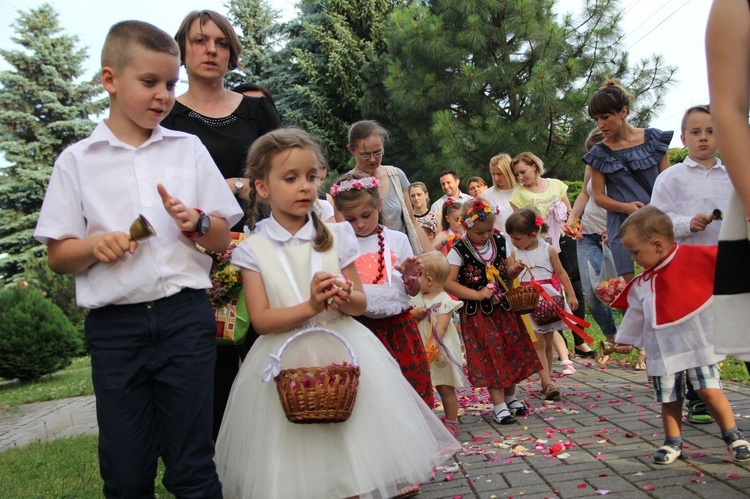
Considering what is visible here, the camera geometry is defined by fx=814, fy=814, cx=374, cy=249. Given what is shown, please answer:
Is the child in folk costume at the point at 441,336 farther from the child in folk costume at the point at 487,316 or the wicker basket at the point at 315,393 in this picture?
the wicker basket at the point at 315,393

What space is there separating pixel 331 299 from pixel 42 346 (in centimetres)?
1363

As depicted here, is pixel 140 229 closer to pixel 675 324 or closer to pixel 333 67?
pixel 675 324

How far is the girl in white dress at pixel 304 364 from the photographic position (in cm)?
366

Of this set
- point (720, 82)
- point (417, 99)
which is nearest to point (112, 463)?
point (720, 82)

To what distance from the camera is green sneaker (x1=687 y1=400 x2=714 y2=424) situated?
544 centimetres

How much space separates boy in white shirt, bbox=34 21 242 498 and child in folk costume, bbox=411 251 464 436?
9.94 ft

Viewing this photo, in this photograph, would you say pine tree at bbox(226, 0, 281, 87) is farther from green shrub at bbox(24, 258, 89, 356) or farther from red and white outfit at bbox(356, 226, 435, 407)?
red and white outfit at bbox(356, 226, 435, 407)

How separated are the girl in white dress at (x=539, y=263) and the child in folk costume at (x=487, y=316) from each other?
0.69 m

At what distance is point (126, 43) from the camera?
338cm

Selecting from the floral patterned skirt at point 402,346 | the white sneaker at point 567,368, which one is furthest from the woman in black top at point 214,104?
the white sneaker at point 567,368

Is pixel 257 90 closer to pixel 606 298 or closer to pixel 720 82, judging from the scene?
pixel 606 298

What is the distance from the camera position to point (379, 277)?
16.6 feet

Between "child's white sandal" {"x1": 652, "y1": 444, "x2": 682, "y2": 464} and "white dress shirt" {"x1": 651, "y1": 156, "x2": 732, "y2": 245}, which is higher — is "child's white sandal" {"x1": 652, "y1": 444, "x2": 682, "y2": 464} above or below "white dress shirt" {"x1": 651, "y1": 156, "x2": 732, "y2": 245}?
below

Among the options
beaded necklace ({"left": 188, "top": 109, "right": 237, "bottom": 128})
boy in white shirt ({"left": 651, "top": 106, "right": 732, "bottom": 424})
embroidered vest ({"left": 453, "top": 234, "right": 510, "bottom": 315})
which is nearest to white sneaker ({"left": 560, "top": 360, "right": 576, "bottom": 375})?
embroidered vest ({"left": 453, "top": 234, "right": 510, "bottom": 315})
